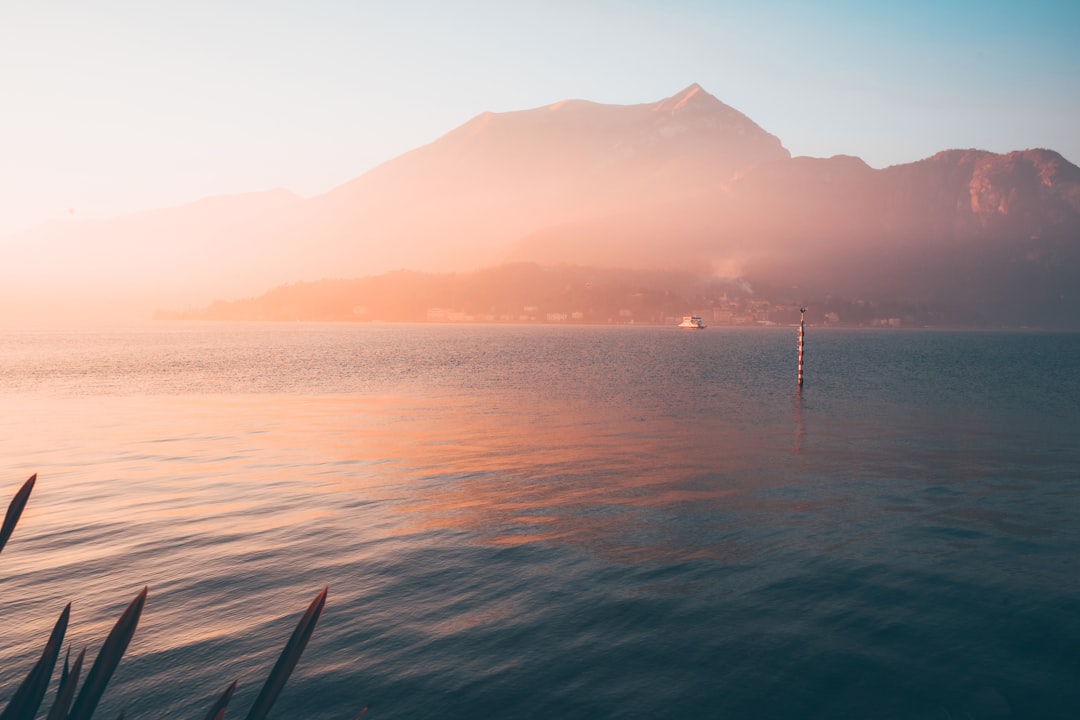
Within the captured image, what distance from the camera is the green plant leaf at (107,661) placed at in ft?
9.95

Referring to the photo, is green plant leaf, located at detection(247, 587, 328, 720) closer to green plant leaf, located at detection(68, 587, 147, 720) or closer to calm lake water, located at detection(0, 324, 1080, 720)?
green plant leaf, located at detection(68, 587, 147, 720)

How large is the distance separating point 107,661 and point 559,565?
18334mm

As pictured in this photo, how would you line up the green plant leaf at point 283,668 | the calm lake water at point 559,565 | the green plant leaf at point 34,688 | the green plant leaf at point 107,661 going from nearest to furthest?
1. the green plant leaf at point 283,668
2. the green plant leaf at point 107,661
3. the green plant leaf at point 34,688
4. the calm lake water at point 559,565

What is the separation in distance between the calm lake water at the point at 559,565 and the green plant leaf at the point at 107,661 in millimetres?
10860

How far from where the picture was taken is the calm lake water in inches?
548


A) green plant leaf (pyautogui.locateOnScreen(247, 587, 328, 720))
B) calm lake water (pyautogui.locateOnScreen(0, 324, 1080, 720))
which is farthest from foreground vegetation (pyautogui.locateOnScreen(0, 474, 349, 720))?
calm lake water (pyautogui.locateOnScreen(0, 324, 1080, 720))

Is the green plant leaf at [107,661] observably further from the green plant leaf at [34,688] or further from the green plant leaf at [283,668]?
the green plant leaf at [283,668]

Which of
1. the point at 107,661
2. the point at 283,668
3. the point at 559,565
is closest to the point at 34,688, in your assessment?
the point at 107,661

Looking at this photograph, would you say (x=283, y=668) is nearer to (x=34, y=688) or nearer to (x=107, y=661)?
(x=107, y=661)

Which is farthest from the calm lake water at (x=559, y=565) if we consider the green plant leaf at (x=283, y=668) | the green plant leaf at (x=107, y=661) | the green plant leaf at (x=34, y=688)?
the green plant leaf at (x=283, y=668)

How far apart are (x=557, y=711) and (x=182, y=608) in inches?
390

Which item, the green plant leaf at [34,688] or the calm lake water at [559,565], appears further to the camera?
the calm lake water at [559,565]

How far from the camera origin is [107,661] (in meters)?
3.09

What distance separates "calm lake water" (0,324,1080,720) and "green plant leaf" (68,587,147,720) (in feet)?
35.6
